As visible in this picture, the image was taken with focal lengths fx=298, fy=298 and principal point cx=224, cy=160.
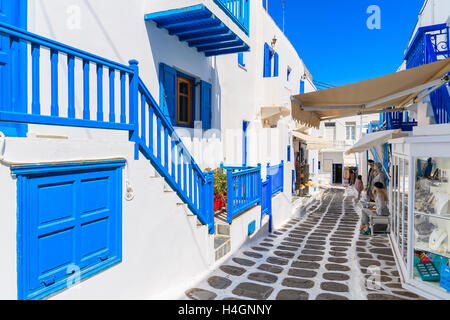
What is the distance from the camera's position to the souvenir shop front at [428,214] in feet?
13.5

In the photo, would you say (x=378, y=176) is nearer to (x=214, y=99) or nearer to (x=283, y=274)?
(x=283, y=274)

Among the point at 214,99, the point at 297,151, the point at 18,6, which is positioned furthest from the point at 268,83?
the point at 18,6

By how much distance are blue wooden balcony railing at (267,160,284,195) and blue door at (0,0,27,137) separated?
6392 mm

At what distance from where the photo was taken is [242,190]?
21.7 ft

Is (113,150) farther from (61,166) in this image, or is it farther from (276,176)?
(276,176)

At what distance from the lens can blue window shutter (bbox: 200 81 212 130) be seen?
7613 millimetres

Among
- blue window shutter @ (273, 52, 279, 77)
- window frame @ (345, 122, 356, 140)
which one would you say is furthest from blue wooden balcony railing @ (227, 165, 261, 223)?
window frame @ (345, 122, 356, 140)

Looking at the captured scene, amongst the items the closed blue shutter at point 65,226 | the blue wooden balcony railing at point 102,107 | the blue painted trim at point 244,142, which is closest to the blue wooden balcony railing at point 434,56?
the blue wooden balcony railing at point 102,107

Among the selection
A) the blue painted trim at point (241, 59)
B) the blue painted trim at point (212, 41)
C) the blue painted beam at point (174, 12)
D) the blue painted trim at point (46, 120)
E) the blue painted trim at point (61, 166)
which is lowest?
the blue painted trim at point (61, 166)

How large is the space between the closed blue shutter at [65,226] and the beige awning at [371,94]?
508 centimetres

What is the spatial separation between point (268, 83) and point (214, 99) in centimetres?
331

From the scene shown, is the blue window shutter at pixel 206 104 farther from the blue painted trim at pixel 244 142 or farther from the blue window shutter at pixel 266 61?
the blue window shutter at pixel 266 61

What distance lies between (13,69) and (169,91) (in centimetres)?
399

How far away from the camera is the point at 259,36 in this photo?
36.1 feet
